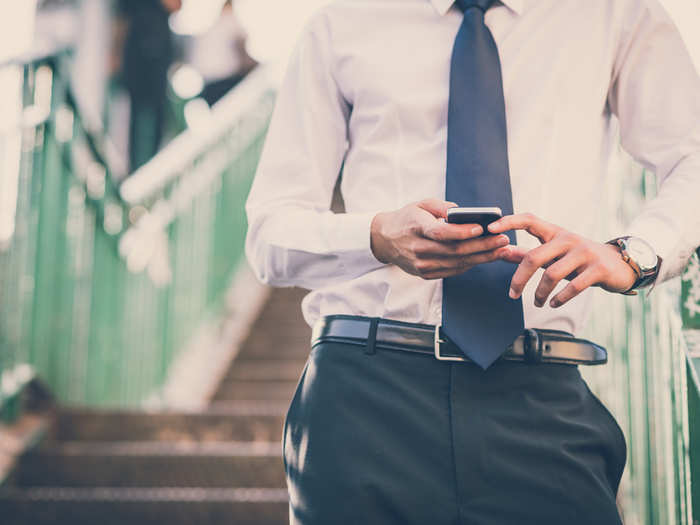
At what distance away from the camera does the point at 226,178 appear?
583 cm

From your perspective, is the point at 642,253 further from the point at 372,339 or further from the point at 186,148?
the point at 186,148

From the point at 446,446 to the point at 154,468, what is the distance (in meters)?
1.79

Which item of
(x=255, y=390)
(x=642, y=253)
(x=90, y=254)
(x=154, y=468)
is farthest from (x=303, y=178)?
(x=255, y=390)

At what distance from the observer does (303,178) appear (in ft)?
4.31

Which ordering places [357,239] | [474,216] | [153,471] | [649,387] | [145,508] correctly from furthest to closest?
[153,471]
[145,508]
[649,387]
[357,239]
[474,216]

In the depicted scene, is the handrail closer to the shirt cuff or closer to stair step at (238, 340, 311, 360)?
stair step at (238, 340, 311, 360)

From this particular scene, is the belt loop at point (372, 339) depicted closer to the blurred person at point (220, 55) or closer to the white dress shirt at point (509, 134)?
the white dress shirt at point (509, 134)

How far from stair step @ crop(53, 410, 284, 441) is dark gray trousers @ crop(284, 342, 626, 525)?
6.12 ft

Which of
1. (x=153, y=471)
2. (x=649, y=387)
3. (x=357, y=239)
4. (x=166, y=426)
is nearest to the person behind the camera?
(x=357, y=239)

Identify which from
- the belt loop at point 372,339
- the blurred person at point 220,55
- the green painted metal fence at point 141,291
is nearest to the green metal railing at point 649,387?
the green painted metal fence at point 141,291

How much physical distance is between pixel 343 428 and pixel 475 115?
47 centimetres

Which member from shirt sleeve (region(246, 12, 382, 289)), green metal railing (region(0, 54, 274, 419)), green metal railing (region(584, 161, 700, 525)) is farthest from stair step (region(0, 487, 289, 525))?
shirt sleeve (region(246, 12, 382, 289))

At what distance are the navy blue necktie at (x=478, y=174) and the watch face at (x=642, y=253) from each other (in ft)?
0.50

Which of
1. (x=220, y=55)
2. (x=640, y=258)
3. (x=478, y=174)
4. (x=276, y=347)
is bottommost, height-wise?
(x=276, y=347)
